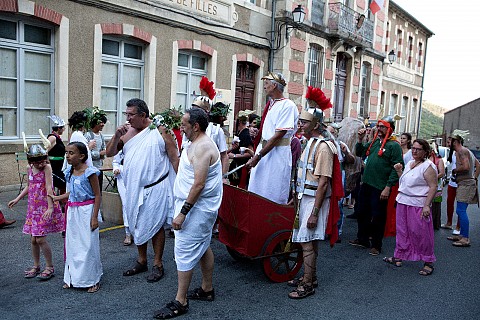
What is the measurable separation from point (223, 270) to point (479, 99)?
28.8 m

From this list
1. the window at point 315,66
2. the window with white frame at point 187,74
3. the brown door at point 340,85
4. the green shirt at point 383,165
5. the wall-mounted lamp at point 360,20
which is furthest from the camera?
the brown door at point 340,85

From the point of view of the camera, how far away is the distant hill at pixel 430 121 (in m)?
39.7

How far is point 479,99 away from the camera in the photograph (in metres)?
28.9

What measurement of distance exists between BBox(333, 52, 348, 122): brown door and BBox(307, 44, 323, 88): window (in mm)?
2246

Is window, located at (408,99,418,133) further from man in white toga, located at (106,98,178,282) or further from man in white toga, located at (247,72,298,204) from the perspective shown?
man in white toga, located at (106,98,178,282)

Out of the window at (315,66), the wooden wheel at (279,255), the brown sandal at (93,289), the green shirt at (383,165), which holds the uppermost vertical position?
the window at (315,66)

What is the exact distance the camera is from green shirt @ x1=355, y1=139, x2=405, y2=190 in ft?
20.0

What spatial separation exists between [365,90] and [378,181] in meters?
17.5

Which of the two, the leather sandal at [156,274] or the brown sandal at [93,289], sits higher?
the leather sandal at [156,274]

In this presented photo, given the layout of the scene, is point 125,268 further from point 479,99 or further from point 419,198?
point 479,99

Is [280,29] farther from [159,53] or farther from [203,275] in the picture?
[203,275]

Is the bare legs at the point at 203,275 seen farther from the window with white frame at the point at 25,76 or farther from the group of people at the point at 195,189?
the window with white frame at the point at 25,76

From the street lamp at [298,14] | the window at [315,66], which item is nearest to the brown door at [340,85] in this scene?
the window at [315,66]

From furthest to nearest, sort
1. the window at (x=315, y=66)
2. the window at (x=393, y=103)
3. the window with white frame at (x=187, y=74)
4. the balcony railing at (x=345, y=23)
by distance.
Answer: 1. the window at (x=393, y=103)
2. the balcony railing at (x=345, y=23)
3. the window at (x=315, y=66)
4. the window with white frame at (x=187, y=74)
